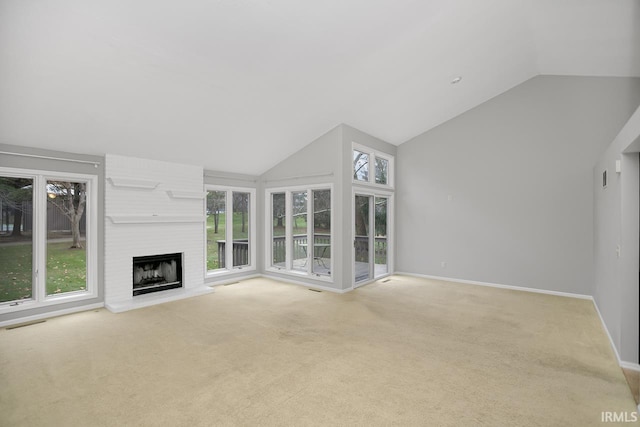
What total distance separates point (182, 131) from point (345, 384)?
416 centimetres

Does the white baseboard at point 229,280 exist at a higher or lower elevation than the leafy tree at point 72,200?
lower

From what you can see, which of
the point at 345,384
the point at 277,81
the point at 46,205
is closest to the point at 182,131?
the point at 277,81

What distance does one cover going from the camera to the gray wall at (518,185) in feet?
17.3

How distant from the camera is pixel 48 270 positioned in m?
4.51

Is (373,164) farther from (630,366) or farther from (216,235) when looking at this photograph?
(630,366)

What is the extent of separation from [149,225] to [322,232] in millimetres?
3120

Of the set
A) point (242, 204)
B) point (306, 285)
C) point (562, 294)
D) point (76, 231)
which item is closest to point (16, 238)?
point (76, 231)

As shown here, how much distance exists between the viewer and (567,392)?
251cm

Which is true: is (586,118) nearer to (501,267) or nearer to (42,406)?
(501,267)

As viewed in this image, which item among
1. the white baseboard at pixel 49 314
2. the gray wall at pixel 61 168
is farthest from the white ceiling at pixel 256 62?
the white baseboard at pixel 49 314

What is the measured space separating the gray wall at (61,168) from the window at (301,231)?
3.16m

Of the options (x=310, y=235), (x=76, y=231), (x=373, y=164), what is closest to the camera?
(x=76, y=231)

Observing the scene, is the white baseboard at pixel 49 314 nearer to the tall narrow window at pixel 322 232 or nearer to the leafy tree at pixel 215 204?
the leafy tree at pixel 215 204

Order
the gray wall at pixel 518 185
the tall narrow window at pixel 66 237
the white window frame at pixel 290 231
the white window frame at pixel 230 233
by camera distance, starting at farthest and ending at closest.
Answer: the white window frame at pixel 230 233, the white window frame at pixel 290 231, the gray wall at pixel 518 185, the tall narrow window at pixel 66 237
